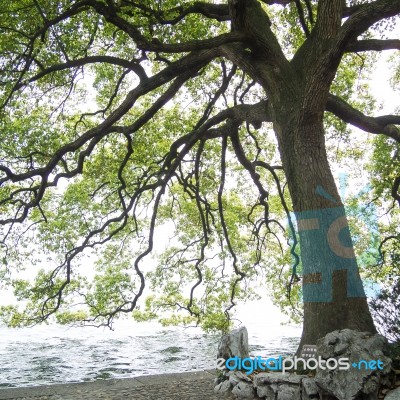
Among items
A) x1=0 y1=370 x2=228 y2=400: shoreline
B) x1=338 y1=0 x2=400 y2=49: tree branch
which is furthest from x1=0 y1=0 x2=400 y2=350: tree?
x1=0 y1=370 x2=228 y2=400: shoreline

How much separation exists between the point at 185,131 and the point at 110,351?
5.74 meters

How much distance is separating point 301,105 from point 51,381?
5723 millimetres

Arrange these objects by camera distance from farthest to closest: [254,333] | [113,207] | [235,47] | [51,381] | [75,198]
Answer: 1. [254,333]
2. [113,207]
3. [75,198]
4. [51,381]
5. [235,47]

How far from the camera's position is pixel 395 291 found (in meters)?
4.07

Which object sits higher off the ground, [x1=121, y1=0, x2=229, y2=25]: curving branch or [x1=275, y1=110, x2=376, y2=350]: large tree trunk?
[x1=121, y1=0, x2=229, y2=25]: curving branch

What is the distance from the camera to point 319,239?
14.7ft

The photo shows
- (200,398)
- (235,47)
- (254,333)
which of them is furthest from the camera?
(254,333)

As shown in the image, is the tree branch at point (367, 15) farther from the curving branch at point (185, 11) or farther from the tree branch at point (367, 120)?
the curving branch at point (185, 11)

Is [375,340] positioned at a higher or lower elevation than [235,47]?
lower

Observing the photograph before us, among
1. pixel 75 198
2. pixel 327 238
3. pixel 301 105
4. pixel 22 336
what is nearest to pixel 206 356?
pixel 75 198

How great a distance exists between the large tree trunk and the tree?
0.04 feet

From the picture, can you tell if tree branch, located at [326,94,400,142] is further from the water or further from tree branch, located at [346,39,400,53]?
the water

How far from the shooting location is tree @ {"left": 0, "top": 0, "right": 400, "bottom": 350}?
14.9ft

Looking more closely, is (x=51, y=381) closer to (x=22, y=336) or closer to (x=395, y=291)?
(x=395, y=291)
